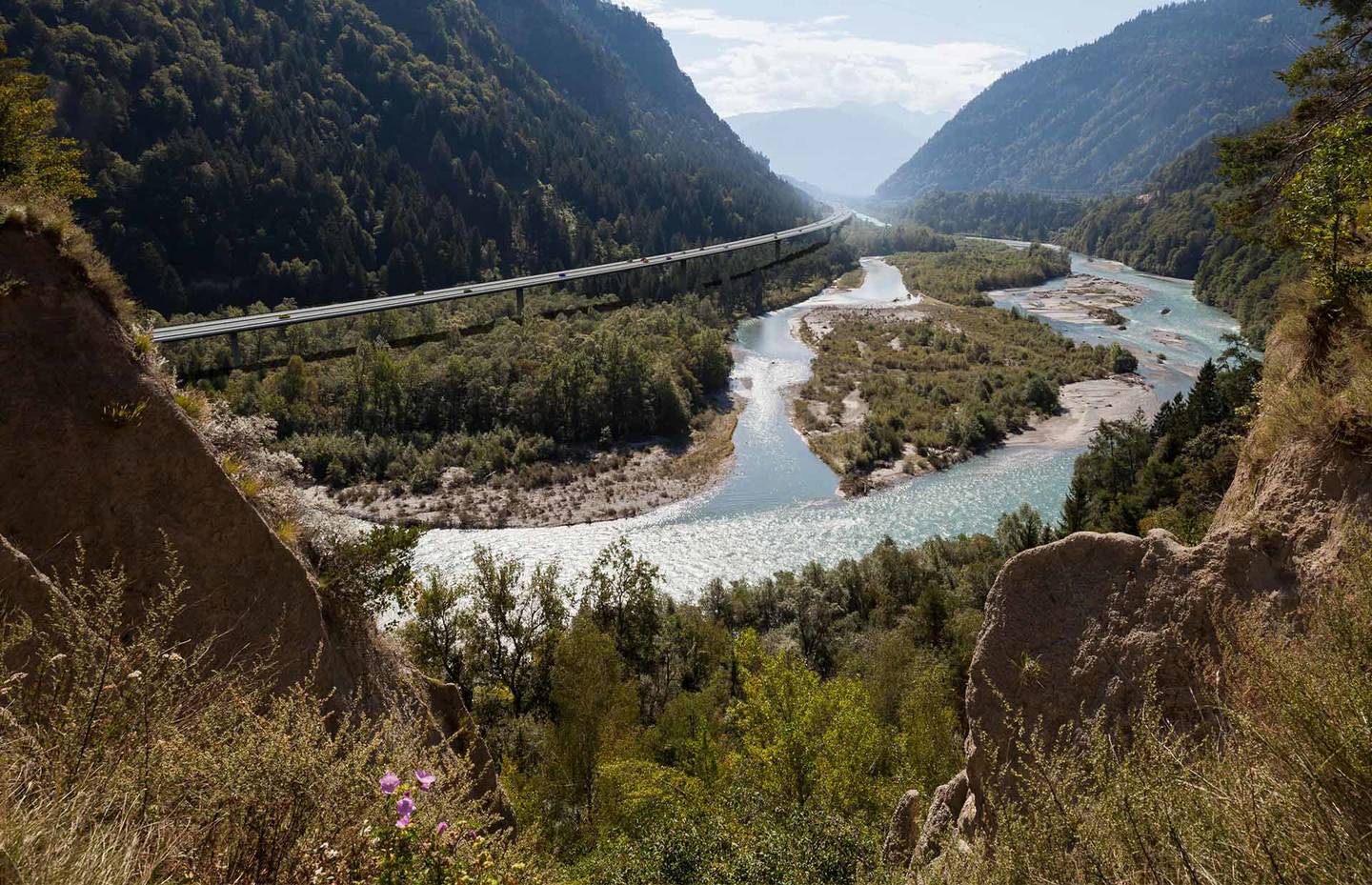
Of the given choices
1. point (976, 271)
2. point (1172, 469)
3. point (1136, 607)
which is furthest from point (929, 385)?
point (976, 271)

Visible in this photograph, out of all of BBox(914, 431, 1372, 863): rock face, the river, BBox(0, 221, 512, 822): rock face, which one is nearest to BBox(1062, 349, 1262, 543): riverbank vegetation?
the river

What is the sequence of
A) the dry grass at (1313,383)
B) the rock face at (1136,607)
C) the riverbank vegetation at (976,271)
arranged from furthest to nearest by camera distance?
the riverbank vegetation at (976,271) < the dry grass at (1313,383) < the rock face at (1136,607)

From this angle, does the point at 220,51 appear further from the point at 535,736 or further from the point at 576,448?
the point at 535,736

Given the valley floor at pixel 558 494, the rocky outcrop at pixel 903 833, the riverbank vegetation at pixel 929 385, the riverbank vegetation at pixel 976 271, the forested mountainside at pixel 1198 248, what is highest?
the forested mountainside at pixel 1198 248

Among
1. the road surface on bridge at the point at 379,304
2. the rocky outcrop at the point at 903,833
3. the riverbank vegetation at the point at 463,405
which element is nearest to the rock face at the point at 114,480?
the rocky outcrop at the point at 903,833

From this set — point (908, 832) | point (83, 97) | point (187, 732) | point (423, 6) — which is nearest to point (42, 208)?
point (187, 732)

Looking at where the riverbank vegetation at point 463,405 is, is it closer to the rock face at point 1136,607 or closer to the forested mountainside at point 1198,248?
the rock face at point 1136,607

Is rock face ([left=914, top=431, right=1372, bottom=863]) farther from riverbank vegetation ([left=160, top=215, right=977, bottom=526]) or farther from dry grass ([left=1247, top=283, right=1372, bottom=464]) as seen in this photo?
riverbank vegetation ([left=160, top=215, right=977, bottom=526])

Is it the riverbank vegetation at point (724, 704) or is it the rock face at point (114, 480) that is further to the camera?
the riverbank vegetation at point (724, 704)
